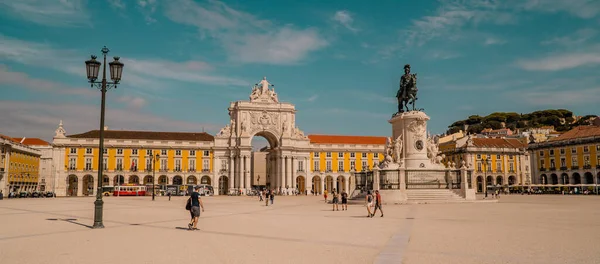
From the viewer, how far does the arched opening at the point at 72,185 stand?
80806 millimetres

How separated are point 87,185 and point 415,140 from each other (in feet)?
219

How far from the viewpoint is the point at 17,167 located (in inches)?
3110

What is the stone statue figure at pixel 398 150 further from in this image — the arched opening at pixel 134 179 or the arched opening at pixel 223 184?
the arched opening at pixel 134 179

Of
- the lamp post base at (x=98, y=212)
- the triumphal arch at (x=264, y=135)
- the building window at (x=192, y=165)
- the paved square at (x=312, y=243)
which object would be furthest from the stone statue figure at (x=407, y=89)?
the building window at (x=192, y=165)

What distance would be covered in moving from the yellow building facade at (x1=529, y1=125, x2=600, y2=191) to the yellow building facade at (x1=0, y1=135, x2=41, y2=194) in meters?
83.4

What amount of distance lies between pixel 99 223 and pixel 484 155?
8441cm

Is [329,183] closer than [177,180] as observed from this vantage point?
No

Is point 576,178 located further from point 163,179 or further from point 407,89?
point 163,179

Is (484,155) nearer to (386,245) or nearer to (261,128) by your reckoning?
(261,128)

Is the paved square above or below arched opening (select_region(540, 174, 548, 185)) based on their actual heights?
below

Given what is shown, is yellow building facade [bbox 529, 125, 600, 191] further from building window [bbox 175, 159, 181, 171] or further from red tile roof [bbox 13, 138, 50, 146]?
red tile roof [bbox 13, 138, 50, 146]

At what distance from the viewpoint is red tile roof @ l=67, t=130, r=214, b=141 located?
8494 cm

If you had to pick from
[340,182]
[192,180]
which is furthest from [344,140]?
[192,180]

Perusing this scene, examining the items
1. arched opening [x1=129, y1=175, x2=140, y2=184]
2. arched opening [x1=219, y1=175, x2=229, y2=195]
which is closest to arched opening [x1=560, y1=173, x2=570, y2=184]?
arched opening [x1=219, y1=175, x2=229, y2=195]
